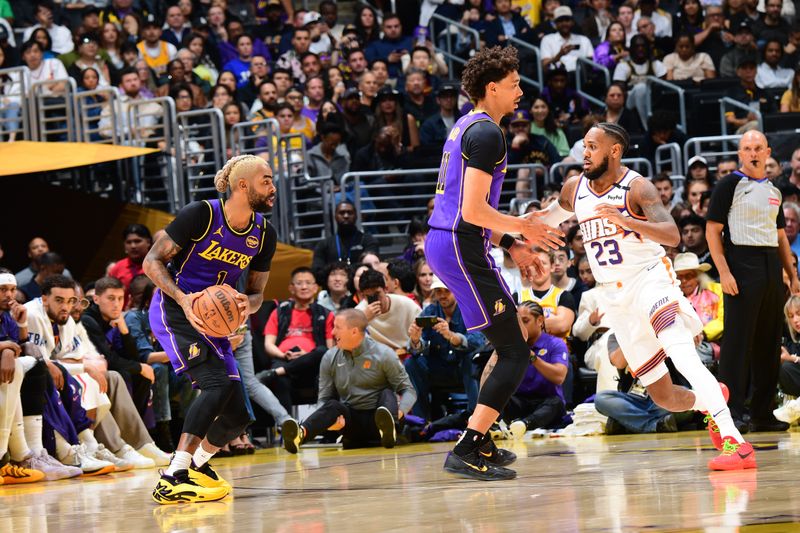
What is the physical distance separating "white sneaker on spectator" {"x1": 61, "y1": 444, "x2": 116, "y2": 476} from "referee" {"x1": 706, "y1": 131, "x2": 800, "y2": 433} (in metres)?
5.09

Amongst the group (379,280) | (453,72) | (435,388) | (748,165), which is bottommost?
(435,388)

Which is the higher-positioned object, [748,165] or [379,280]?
[748,165]

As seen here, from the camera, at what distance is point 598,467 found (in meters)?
7.69

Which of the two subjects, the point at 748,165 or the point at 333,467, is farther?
the point at 748,165

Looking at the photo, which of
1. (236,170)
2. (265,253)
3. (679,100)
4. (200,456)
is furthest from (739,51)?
(200,456)

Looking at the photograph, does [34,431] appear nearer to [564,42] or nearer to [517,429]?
[517,429]

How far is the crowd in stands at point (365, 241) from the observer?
413 inches

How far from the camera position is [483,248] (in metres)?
7.20

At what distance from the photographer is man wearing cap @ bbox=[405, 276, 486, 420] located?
11930mm

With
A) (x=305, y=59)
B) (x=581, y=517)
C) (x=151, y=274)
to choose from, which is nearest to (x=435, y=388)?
(x=151, y=274)

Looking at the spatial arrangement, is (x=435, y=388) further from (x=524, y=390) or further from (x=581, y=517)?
(x=581, y=517)

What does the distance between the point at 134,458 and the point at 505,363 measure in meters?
4.37

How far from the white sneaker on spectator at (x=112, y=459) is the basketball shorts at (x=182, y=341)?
328 cm

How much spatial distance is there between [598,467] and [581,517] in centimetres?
245
